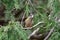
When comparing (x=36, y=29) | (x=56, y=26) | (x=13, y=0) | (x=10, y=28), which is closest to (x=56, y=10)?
(x=56, y=26)

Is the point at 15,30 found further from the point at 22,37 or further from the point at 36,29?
the point at 36,29

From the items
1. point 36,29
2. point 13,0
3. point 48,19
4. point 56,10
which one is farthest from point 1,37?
point 36,29

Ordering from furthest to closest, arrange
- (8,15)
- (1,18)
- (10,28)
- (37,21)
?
(1,18), (37,21), (8,15), (10,28)

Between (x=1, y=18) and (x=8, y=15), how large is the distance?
2.50 meters

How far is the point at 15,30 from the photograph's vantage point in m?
1.60

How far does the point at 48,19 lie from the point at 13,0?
466mm

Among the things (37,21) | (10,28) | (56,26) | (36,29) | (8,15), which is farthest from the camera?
(36,29)

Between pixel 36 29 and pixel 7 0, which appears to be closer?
pixel 7 0

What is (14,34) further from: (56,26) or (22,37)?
(56,26)

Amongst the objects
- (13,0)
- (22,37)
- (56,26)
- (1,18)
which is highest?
(1,18)

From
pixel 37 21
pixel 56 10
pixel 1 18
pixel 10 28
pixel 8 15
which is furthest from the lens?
pixel 1 18

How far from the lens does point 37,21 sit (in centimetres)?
254

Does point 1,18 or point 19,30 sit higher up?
point 1,18

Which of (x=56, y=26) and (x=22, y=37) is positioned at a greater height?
(x=56, y=26)
